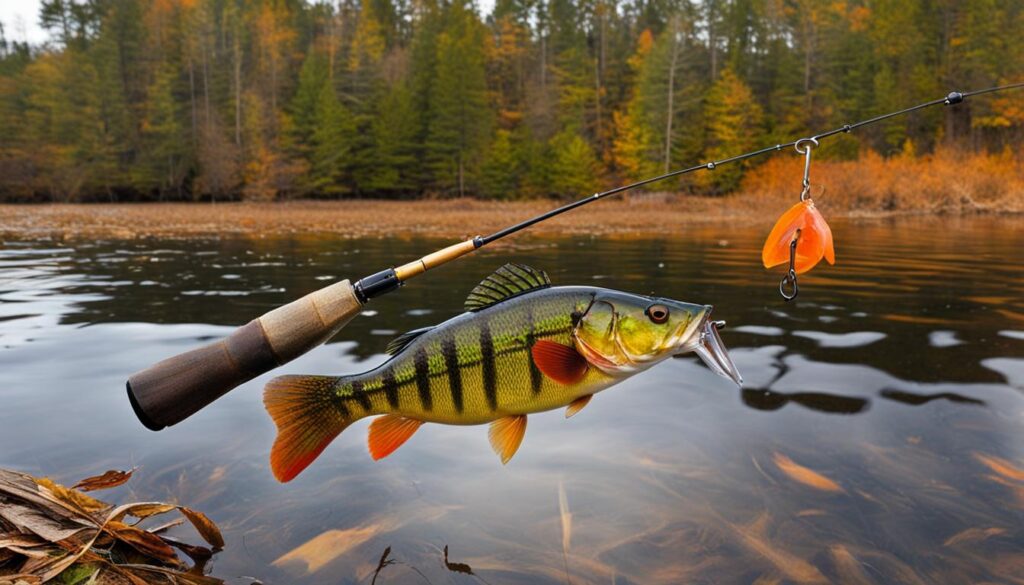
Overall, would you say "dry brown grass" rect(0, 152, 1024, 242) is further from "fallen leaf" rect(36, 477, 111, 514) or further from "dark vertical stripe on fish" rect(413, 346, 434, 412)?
"dark vertical stripe on fish" rect(413, 346, 434, 412)

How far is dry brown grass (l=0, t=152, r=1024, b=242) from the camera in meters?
30.0

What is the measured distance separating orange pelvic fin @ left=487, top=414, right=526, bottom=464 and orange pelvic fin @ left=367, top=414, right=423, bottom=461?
8.7 inches

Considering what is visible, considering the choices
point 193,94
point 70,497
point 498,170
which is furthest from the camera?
point 193,94

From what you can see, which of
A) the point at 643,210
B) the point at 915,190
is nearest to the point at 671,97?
the point at 643,210

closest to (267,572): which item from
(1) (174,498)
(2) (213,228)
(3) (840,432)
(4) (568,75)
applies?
(1) (174,498)

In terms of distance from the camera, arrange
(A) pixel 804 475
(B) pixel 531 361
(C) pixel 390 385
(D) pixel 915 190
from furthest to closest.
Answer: (D) pixel 915 190, (A) pixel 804 475, (C) pixel 390 385, (B) pixel 531 361

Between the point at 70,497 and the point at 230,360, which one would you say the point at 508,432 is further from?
the point at 70,497

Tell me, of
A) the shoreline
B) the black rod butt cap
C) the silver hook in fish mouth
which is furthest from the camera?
the shoreline

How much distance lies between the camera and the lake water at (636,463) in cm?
354

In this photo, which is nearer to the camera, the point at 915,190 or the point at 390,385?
the point at 390,385

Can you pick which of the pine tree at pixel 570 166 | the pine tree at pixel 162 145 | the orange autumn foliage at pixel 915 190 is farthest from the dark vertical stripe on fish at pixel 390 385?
the pine tree at pixel 162 145

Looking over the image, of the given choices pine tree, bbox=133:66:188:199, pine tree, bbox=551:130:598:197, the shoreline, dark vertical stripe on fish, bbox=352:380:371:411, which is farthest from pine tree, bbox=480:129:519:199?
dark vertical stripe on fish, bbox=352:380:371:411

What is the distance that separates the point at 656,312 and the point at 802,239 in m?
0.91

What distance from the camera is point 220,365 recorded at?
7.02 feet
